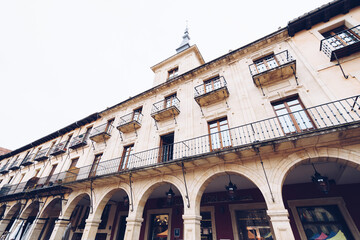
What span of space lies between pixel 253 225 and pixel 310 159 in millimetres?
4172

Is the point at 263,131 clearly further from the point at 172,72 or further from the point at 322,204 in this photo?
the point at 172,72

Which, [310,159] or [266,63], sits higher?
[266,63]

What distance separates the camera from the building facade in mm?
5359

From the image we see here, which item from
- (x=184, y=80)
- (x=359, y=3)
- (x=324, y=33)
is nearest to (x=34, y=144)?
(x=184, y=80)

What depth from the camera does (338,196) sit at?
6.08 metres

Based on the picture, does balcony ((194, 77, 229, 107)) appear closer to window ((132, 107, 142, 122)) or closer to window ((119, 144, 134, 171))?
window ((132, 107, 142, 122))

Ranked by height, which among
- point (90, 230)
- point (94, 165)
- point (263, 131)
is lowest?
point (90, 230)

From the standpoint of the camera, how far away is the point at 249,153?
581cm

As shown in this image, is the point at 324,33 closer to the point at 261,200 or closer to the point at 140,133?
the point at 261,200

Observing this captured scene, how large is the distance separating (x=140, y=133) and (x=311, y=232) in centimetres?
1002

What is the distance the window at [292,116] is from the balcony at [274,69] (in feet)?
4.11

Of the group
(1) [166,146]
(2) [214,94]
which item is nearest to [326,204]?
(2) [214,94]

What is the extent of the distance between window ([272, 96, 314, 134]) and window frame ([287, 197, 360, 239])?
305cm

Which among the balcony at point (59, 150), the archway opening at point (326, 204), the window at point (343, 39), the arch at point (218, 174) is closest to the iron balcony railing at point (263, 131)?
the arch at point (218, 174)
